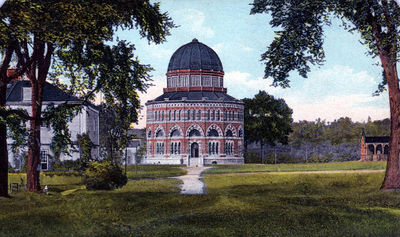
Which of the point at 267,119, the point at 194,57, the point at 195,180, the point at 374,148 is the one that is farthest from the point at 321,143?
the point at 194,57

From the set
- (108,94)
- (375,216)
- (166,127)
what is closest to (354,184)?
(375,216)

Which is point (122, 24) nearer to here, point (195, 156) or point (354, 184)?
point (195, 156)

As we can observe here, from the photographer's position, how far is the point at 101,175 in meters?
11.1

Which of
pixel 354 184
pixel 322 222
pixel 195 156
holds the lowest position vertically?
pixel 322 222

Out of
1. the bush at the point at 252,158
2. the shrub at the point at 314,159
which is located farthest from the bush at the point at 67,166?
the shrub at the point at 314,159

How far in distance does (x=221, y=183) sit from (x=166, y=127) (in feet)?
6.64

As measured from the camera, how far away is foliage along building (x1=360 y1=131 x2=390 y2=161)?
11797mm

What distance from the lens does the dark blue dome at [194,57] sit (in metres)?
11.5

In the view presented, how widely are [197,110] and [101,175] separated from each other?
3.47m

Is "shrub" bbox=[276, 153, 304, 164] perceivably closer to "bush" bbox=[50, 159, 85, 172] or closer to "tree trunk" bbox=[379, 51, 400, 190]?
"tree trunk" bbox=[379, 51, 400, 190]

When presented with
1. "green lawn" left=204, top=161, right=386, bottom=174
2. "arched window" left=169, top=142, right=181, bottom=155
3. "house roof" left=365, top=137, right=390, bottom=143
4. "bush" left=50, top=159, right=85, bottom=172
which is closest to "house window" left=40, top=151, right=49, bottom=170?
"bush" left=50, top=159, right=85, bottom=172

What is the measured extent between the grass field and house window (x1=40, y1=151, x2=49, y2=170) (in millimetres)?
393

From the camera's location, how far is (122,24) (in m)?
11.6

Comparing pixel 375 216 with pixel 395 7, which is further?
pixel 395 7
